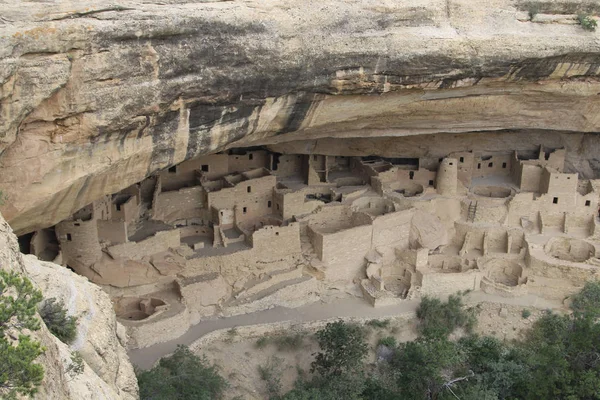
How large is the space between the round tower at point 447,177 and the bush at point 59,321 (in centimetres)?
1304

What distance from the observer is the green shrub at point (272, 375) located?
12.8m

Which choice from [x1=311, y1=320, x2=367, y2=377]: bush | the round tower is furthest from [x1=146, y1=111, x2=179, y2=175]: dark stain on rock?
the round tower

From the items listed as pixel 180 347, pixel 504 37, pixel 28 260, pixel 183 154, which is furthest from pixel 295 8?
pixel 180 347

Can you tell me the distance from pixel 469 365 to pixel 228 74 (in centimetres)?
857

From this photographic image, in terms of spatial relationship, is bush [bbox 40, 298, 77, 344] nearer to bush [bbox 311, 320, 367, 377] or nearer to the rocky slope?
→ the rocky slope

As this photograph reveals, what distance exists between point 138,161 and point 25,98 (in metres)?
2.49

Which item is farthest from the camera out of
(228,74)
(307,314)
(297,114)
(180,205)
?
(180,205)

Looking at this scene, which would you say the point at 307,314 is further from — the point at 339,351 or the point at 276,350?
the point at 339,351

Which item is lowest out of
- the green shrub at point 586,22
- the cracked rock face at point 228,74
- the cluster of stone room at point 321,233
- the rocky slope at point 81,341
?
the cluster of stone room at point 321,233

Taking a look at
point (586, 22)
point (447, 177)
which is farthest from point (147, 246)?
point (586, 22)

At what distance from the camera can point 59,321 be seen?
205 inches

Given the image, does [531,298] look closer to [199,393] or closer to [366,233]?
[366,233]

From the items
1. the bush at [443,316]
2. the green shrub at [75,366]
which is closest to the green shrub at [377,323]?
the bush at [443,316]

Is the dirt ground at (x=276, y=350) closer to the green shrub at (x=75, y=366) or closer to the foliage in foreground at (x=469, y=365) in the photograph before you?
the foliage in foreground at (x=469, y=365)
